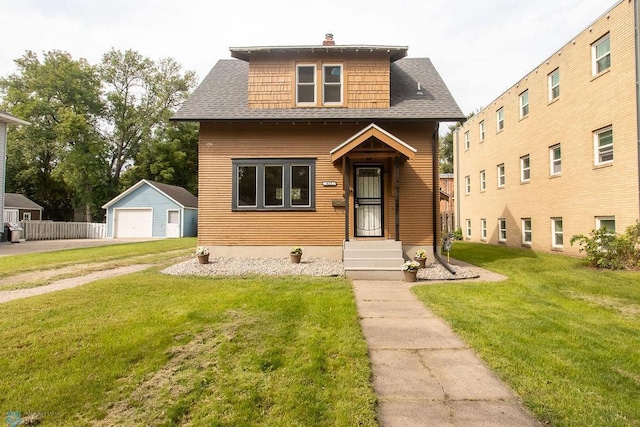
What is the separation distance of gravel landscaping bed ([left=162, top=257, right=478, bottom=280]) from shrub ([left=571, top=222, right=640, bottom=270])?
3.97 meters

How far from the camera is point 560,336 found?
4.23 metres

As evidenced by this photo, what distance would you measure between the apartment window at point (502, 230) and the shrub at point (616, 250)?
8382 millimetres

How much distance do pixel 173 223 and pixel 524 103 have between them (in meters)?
25.7

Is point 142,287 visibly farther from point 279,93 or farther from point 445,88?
point 445,88

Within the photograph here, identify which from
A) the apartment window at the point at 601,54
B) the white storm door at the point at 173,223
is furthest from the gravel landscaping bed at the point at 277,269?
the white storm door at the point at 173,223

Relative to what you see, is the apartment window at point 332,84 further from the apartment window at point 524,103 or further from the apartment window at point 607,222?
the apartment window at point 524,103

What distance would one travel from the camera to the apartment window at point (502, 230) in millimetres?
18062

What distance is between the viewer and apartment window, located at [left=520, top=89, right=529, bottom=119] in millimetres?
15863

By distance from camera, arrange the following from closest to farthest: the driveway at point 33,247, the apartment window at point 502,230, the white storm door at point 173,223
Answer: the driveway at point 33,247
the apartment window at point 502,230
the white storm door at point 173,223

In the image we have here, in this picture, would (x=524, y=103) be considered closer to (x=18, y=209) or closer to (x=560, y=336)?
(x=560, y=336)

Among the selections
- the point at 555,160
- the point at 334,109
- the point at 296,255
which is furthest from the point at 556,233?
the point at 296,255

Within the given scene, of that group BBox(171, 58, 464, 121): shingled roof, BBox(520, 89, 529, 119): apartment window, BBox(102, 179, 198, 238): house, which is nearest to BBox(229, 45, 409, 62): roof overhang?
BBox(171, 58, 464, 121): shingled roof

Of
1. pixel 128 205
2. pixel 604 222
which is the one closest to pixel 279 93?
pixel 604 222

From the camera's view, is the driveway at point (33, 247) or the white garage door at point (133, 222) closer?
the driveway at point (33, 247)
